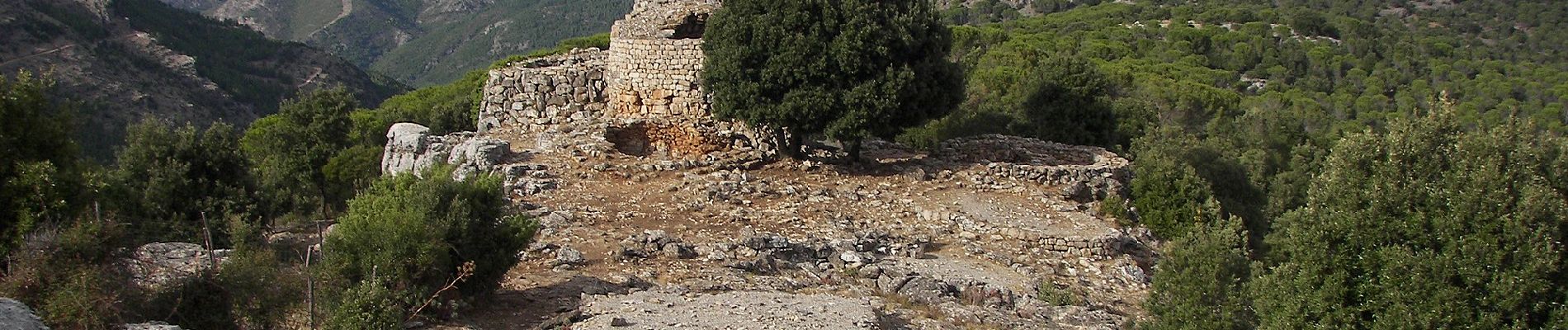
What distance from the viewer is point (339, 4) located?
6919 inches

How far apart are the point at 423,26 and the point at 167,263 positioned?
17460 centimetres

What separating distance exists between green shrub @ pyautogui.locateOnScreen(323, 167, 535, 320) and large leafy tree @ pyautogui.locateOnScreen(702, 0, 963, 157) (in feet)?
21.1

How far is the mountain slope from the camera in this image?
2218 inches

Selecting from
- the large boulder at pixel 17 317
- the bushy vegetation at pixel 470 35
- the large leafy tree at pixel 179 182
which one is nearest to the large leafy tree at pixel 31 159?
the large boulder at pixel 17 317

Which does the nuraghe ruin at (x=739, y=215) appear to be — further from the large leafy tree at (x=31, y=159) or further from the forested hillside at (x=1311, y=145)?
the large leafy tree at (x=31, y=159)

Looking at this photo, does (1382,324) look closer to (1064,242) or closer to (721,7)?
(1064,242)

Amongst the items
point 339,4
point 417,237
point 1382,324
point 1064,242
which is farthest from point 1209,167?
point 339,4

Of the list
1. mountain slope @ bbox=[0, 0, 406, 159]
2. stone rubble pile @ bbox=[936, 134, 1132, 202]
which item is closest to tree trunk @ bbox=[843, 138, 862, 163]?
stone rubble pile @ bbox=[936, 134, 1132, 202]

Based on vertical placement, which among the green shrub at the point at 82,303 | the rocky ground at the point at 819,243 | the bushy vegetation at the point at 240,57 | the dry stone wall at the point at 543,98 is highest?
the green shrub at the point at 82,303

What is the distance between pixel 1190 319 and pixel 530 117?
12.7 metres

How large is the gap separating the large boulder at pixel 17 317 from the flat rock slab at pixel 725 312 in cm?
428

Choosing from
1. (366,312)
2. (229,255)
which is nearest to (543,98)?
(229,255)

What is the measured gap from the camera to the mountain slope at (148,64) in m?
56.3

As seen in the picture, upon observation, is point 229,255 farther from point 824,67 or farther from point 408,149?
point 824,67
